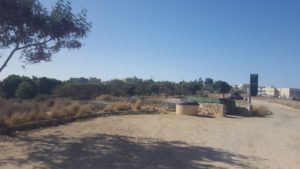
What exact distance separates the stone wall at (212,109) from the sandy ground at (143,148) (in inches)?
419

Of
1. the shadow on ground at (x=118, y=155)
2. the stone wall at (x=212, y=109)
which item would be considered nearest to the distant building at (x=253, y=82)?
the stone wall at (x=212, y=109)

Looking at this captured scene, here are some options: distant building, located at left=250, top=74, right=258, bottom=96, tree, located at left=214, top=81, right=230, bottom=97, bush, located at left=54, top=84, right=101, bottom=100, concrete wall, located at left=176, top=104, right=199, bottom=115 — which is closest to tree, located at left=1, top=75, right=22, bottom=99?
bush, located at left=54, top=84, right=101, bottom=100

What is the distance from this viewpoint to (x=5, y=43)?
45.4 ft

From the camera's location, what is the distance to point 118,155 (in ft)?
37.7

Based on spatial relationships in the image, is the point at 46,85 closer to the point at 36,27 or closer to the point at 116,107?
the point at 116,107

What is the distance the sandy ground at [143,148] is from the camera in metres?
10.6

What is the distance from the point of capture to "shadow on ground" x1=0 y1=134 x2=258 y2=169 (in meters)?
10.3

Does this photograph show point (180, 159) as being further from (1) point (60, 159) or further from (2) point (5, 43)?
(2) point (5, 43)

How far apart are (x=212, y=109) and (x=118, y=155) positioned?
1976 centimetres

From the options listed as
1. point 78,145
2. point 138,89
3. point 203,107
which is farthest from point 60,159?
point 138,89

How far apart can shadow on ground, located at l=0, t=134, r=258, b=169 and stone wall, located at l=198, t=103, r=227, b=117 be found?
51.8ft

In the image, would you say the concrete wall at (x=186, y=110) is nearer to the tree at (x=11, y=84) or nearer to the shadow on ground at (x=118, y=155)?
the shadow on ground at (x=118, y=155)

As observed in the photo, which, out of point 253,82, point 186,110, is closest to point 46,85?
point 253,82

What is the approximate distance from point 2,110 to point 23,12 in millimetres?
5531
